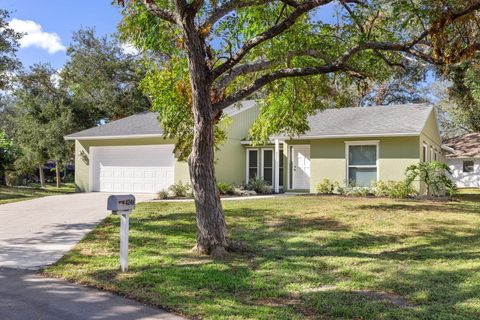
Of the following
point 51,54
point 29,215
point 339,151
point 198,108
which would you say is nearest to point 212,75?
point 198,108

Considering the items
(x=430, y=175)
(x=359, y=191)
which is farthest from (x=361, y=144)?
(x=430, y=175)

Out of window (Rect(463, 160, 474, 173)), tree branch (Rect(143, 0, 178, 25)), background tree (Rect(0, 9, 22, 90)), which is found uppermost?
background tree (Rect(0, 9, 22, 90))

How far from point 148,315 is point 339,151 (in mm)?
14136

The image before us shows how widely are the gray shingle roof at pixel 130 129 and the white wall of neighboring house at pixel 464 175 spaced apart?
21.9 meters

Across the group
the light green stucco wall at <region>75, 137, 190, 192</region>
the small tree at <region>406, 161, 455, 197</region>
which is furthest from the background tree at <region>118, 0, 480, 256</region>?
the light green stucco wall at <region>75, 137, 190, 192</region>

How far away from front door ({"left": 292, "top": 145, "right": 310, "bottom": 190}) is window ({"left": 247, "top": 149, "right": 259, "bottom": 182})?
195 centimetres

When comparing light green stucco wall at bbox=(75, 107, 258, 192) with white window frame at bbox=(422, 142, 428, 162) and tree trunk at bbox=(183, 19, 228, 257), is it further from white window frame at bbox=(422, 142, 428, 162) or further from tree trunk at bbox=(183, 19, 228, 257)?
tree trunk at bbox=(183, 19, 228, 257)

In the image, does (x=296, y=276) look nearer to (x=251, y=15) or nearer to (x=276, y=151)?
(x=251, y=15)

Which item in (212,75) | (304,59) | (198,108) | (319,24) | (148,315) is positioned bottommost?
(148,315)

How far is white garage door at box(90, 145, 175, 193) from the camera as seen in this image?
63.9ft

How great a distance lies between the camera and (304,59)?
10117 mm

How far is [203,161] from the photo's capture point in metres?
7.34

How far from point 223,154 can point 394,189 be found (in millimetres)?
7366

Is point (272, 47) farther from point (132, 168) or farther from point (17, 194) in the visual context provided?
point (17, 194)
